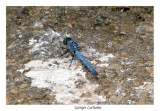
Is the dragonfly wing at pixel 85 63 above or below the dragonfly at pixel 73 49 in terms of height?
below

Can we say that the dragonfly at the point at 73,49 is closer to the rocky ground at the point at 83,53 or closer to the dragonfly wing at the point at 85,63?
the dragonfly wing at the point at 85,63

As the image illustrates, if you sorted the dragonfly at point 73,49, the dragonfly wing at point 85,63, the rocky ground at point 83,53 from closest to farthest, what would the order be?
the rocky ground at point 83,53 < the dragonfly wing at point 85,63 < the dragonfly at point 73,49

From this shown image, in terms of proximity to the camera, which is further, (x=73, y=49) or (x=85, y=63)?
(x=73, y=49)

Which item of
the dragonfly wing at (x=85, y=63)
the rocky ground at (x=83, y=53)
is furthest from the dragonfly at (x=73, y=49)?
the rocky ground at (x=83, y=53)

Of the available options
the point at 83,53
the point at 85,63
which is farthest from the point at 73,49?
the point at 85,63

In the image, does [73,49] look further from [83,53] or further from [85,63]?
[85,63]

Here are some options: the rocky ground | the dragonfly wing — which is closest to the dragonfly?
the dragonfly wing

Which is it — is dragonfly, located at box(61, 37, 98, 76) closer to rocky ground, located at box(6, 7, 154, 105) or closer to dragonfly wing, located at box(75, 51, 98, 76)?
dragonfly wing, located at box(75, 51, 98, 76)

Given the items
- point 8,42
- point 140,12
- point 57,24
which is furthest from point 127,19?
point 8,42

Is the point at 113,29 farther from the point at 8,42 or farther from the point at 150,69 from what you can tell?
the point at 8,42
